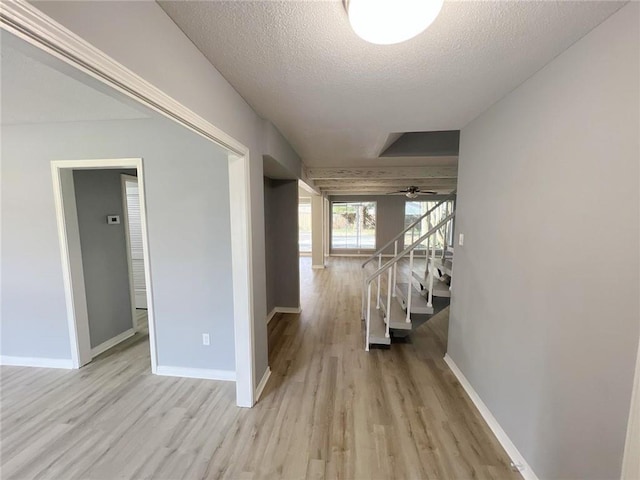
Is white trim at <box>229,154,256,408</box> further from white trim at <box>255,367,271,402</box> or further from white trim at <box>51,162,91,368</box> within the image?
white trim at <box>51,162,91,368</box>

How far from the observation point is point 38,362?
267 cm

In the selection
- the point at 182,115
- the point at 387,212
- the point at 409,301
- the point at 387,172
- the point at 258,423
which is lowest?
the point at 258,423

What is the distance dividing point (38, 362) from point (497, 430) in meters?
4.20

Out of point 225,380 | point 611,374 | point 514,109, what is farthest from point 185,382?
point 514,109

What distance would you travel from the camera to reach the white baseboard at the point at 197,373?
8.23 feet

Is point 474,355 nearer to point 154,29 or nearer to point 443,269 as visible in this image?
point 443,269

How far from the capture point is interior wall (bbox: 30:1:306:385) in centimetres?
73

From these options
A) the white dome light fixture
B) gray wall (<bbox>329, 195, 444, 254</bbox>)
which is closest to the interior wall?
the white dome light fixture

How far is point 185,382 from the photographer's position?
97.0 inches

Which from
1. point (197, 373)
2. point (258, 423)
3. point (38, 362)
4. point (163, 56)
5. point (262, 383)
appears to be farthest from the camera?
point (38, 362)

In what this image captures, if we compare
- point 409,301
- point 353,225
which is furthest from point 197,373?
point 353,225

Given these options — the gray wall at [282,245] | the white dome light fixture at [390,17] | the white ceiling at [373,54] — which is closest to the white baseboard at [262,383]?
the gray wall at [282,245]

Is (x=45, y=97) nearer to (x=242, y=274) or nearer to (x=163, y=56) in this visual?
(x=163, y=56)

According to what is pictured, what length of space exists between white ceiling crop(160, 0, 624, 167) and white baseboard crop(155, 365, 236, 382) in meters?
2.39
